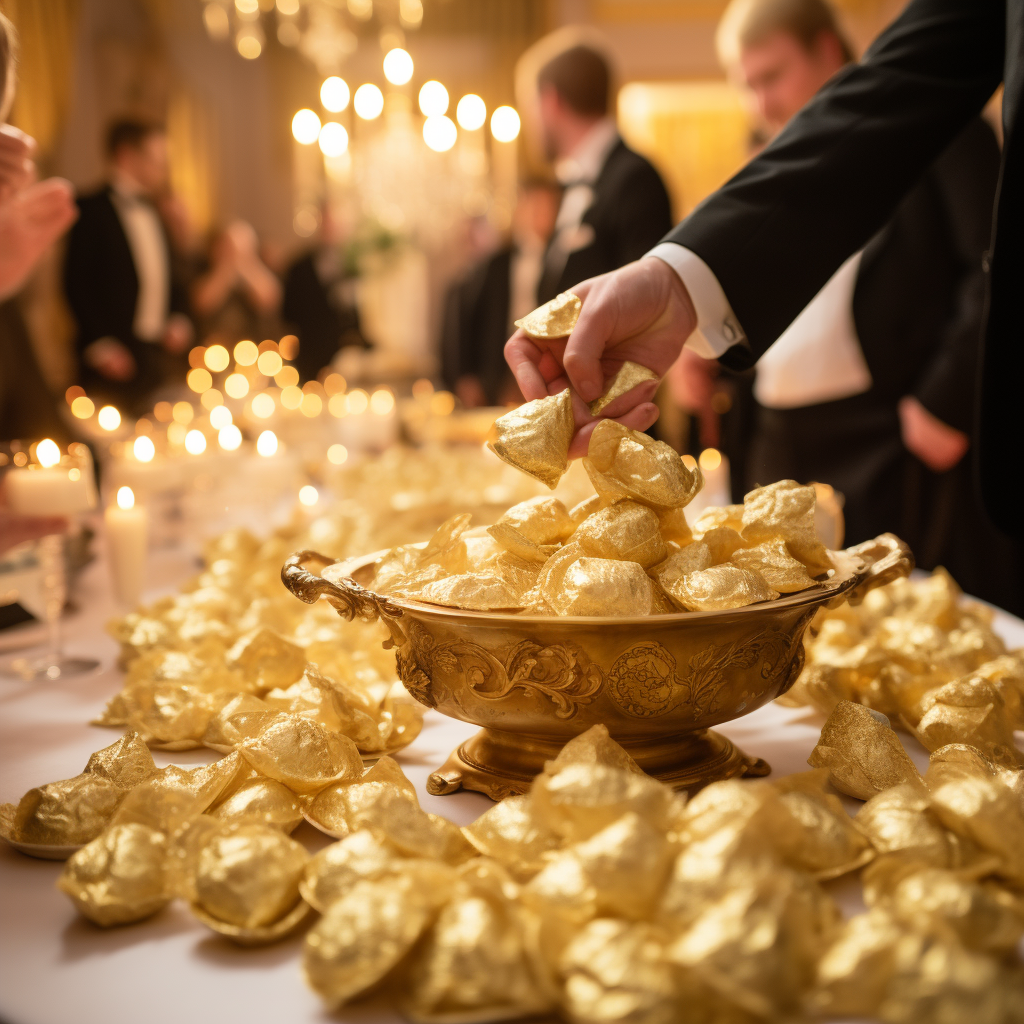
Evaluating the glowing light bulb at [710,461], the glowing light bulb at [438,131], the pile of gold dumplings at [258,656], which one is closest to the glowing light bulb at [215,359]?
the glowing light bulb at [438,131]

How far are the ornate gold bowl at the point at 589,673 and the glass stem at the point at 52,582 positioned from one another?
540 mm

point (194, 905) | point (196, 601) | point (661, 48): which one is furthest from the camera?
point (661, 48)

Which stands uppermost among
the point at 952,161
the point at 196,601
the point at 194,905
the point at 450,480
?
the point at 952,161

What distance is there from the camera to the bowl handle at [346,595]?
2.73 feet

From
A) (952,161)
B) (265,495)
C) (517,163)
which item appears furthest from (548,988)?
(517,163)

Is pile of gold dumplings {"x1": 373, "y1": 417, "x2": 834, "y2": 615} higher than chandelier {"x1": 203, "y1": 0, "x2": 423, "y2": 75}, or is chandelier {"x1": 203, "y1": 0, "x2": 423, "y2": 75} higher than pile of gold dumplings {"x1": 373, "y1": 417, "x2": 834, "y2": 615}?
chandelier {"x1": 203, "y1": 0, "x2": 423, "y2": 75}

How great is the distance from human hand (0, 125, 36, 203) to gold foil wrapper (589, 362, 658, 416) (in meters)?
0.88

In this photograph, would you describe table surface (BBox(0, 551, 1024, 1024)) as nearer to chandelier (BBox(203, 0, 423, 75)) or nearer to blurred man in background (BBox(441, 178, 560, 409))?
blurred man in background (BBox(441, 178, 560, 409))

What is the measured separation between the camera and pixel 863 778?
79 centimetres

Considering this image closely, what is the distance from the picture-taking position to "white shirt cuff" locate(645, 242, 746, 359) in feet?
3.61

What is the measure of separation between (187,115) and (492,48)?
8.56ft

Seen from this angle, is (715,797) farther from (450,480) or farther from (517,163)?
(517,163)

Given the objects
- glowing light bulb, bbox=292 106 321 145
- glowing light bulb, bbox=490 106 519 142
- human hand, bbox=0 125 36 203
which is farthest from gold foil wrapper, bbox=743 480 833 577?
glowing light bulb, bbox=292 106 321 145

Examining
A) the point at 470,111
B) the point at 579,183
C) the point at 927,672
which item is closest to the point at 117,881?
the point at 927,672
